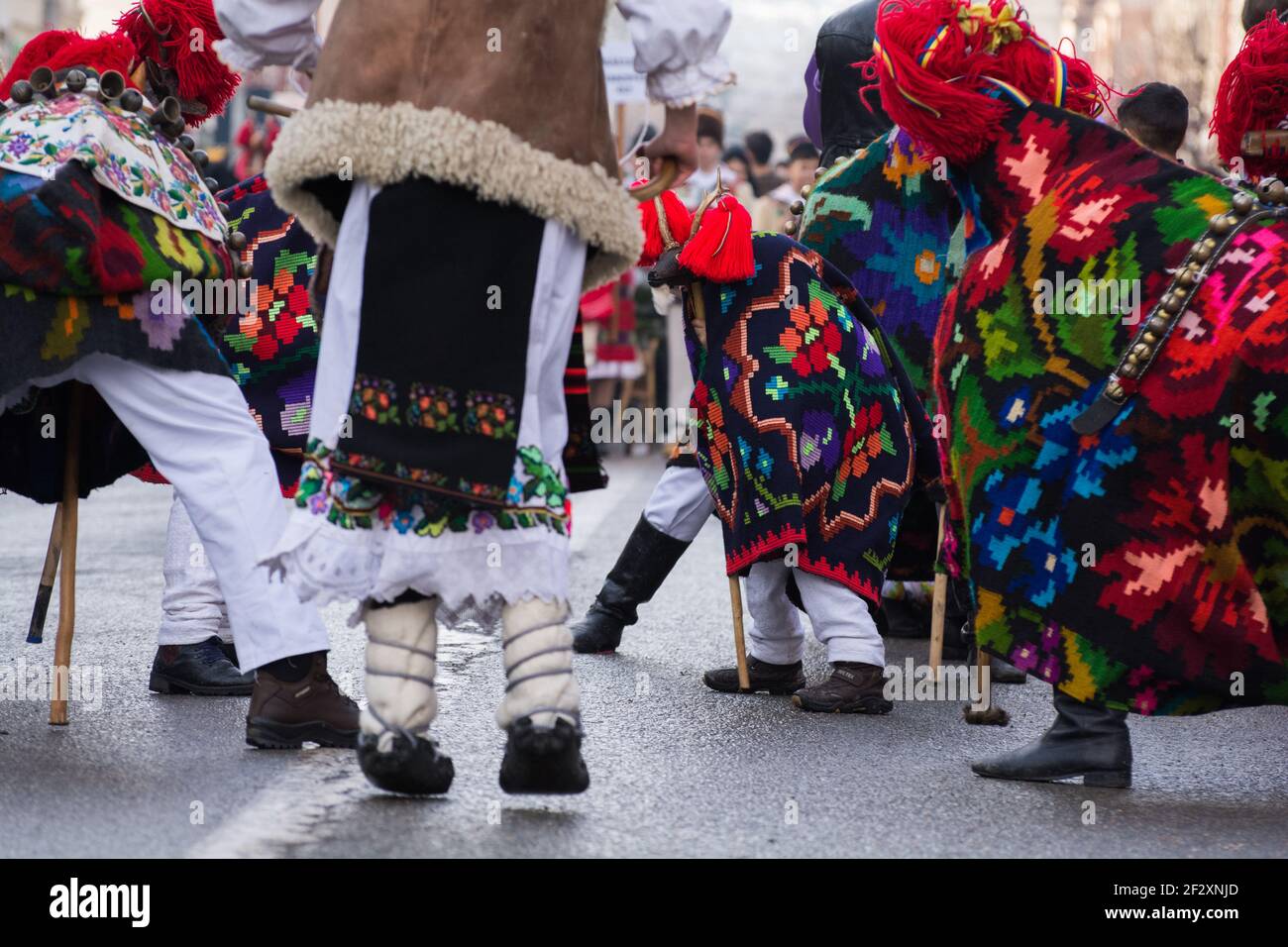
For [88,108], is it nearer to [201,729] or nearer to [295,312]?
[295,312]

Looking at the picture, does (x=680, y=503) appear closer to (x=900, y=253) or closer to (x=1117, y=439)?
(x=900, y=253)

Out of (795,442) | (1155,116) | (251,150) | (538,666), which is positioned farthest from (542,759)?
(251,150)

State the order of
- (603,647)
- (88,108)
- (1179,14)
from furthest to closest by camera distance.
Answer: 1. (1179,14)
2. (603,647)
3. (88,108)

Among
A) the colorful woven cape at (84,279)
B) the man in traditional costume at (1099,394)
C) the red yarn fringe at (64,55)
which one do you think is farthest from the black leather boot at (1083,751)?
the red yarn fringe at (64,55)

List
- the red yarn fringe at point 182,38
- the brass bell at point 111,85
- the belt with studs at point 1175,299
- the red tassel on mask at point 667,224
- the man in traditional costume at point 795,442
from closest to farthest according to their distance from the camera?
the belt with studs at point 1175,299 < the brass bell at point 111,85 < the red yarn fringe at point 182,38 < the man in traditional costume at point 795,442 < the red tassel on mask at point 667,224

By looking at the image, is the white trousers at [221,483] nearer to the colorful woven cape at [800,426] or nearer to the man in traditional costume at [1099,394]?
the colorful woven cape at [800,426]

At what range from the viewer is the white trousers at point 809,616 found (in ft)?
15.6

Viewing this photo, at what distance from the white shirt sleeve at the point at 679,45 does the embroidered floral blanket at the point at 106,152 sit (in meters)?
1.18

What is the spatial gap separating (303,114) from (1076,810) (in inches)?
79.4

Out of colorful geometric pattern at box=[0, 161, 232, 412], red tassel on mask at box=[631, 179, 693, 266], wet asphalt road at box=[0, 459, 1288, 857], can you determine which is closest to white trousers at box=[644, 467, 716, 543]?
wet asphalt road at box=[0, 459, 1288, 857]

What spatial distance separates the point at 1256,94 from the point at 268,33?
206cm

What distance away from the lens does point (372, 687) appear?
10.8 feet
